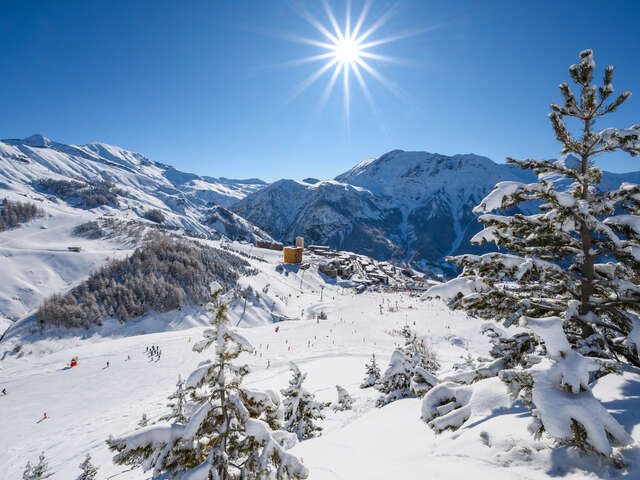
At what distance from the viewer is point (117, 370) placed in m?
30.6

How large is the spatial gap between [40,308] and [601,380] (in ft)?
201

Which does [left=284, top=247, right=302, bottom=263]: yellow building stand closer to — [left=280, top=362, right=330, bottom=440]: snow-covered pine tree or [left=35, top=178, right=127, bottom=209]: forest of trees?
[left=280, top=362, right=330, bottom=440]: snow-covered pine tree

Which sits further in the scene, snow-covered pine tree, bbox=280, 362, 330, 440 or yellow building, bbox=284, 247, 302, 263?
yellow building, bbox=284, 247, 302, 263

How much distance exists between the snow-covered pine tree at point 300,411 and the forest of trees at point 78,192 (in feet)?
575

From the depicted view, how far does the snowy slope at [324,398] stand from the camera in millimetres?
3807

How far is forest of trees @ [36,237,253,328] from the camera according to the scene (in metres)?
43.8

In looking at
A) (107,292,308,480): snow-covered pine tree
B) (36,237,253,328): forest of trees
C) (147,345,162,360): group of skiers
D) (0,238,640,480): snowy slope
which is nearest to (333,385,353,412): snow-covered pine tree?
(0,238,640,480): snowy slope

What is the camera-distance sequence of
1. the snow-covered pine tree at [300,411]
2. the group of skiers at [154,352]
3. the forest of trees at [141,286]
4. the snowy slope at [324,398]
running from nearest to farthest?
the snowy slope at [324,398] < the snow-covered pine tree at [300,411] < the group of skiers at [154,352] < the forest of trees at [141,286]

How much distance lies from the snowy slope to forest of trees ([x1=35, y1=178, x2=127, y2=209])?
133026 mm

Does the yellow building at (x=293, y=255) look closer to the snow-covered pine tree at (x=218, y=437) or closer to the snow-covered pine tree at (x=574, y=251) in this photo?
the snow-covered pine tree at (x=574, y=251)

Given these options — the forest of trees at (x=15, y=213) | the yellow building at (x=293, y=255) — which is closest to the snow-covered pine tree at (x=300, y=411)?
the yellow building at (x=293, y=255)

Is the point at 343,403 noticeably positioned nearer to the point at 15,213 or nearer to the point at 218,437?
the point at 218,437

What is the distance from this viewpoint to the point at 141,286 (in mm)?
51500

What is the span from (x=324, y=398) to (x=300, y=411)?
884 cm
